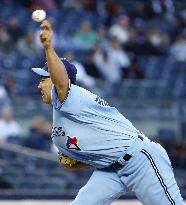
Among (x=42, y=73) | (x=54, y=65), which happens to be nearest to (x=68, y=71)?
(x=42, y=73)

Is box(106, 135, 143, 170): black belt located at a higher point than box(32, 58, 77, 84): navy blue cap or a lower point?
lower

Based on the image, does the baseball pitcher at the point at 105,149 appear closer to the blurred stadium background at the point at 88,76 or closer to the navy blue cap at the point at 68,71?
the navy blue cap at the point at 68,71

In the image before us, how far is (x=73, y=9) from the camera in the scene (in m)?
16.3

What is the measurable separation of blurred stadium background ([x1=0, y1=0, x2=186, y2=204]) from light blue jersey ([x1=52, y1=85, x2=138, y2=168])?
162 inches

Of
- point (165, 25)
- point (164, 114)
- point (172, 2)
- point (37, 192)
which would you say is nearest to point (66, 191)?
point (37, 192)

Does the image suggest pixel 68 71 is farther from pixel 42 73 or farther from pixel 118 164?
pixel 118 164

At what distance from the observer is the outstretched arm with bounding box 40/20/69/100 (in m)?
5.57

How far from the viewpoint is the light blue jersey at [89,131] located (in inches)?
233

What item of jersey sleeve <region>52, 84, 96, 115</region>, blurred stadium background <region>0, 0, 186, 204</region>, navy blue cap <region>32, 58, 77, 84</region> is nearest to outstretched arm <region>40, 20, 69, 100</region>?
jersey sleeve <region>52, 84, 96, 115</region>

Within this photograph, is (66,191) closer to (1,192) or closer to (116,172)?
(1,192)

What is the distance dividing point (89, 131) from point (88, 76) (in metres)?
7.78

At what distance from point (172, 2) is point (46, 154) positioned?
8.01 m

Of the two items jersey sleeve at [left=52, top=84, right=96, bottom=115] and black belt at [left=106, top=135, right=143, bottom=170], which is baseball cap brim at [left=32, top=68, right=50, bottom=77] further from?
black belt at [left=106, top=135, right=143, bottom=170]

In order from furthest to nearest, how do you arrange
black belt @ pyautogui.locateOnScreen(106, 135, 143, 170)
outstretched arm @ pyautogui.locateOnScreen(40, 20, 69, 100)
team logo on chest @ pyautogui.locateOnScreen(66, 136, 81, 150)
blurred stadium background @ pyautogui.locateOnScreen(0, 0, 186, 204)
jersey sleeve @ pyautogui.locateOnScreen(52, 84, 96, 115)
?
blurred stadium background @ pyautogui.locateOnScreen(0, 0, 186, 204), black belt @ pyautogui.locateOnScreen(106, 135, 143, 170), team logo on chest @ pyautogui.locateOnScreen(66, 136, 81, 150), jersey sleeve @ pyautogui.locateOnScreen(52, 84, 96, 115), outstretched arm @ pyautogui.locateOnScreen(40, 20, 69, 100)
